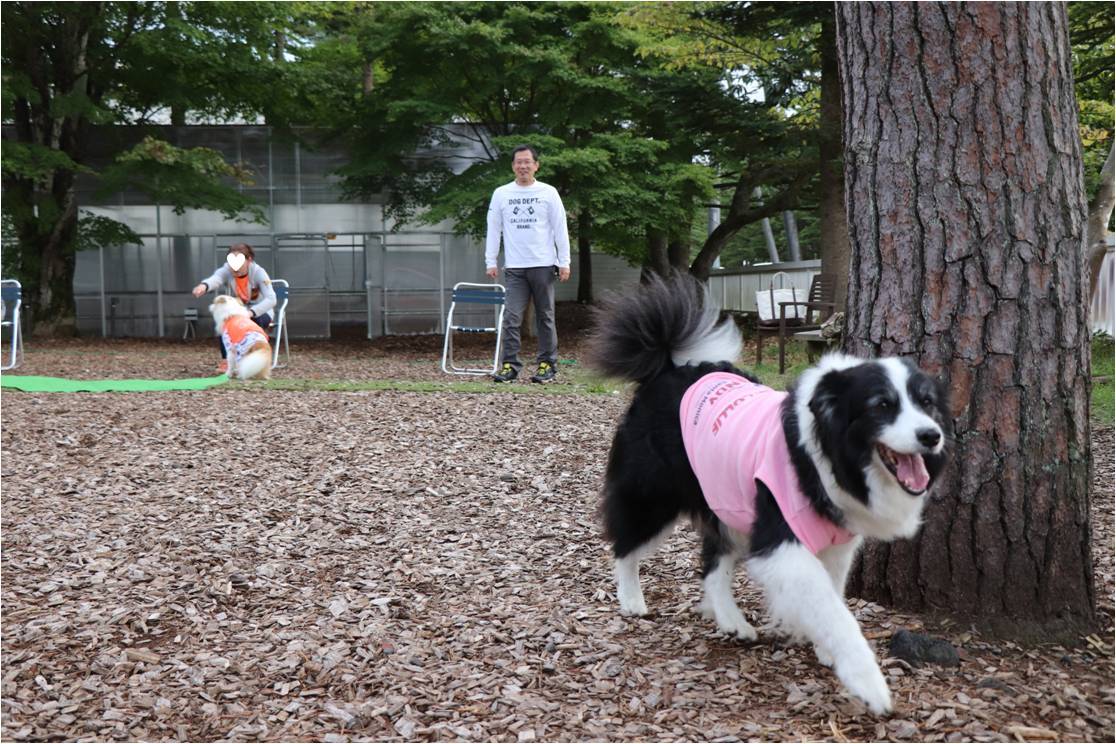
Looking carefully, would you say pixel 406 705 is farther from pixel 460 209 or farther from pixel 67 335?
pixel 67 335

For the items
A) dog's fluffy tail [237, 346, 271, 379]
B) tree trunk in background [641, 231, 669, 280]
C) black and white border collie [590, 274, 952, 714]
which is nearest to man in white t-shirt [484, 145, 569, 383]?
dog's fluffy tail [237, 346, 271, 379]

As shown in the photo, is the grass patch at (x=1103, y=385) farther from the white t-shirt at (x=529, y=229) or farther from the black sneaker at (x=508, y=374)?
the black sneaker at (x=508, y=374)

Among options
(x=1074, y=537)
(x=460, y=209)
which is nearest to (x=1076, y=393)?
(x=1074, y=537)

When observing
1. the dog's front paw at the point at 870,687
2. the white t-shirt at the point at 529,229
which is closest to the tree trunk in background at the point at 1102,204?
the white t-shirt at the point at 529,229

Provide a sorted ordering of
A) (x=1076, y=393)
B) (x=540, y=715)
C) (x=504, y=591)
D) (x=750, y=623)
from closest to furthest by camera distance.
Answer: (x=540, y=715), (x=1076, y=393), (x=750, y=623), (x=504, y=591)

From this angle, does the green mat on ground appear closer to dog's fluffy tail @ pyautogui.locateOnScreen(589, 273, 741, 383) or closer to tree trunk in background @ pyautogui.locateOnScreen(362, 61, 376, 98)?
dog's fluffy tail @ pyautogui.locateOnScreen(589, 273, 741, 383)

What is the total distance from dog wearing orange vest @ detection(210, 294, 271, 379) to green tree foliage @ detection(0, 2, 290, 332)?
20.3ft

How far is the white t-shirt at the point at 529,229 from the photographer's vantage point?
27.9ft

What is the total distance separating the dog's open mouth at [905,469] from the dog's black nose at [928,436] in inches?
3.9

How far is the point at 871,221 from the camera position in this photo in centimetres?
290

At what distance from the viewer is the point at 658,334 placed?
3.26 meters

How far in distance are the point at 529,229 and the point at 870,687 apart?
6.50 metres

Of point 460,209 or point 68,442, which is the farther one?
point 460,209

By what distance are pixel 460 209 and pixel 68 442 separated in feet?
29.0
